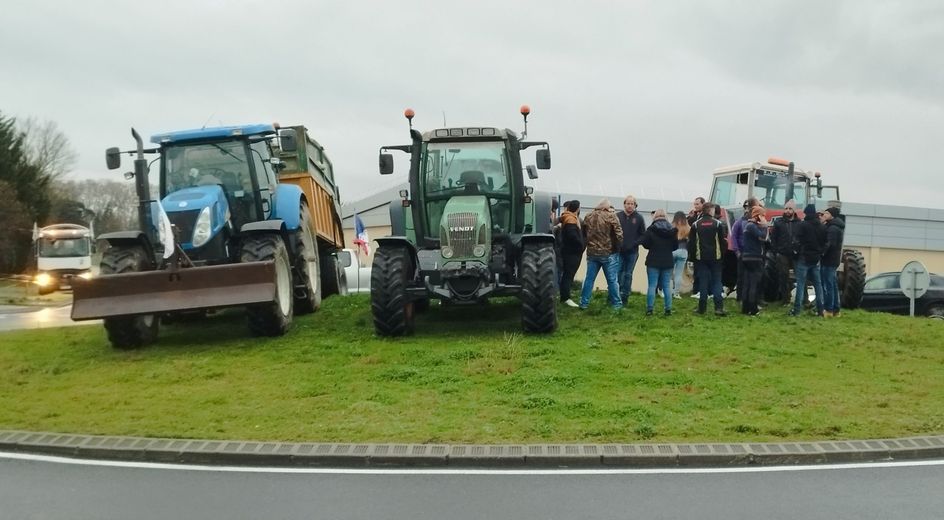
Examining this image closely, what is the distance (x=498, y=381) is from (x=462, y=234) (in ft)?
10.7

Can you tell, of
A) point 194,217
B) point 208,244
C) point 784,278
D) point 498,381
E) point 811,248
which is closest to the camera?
point 498,381

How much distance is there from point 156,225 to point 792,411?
9.36m

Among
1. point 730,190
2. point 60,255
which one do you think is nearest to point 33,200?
point 60,255

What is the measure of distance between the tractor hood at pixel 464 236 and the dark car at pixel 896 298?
11.9 meters

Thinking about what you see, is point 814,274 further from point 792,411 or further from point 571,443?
point 571,443

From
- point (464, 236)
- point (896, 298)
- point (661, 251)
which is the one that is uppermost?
point (464, 236)

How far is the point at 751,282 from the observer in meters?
16.3

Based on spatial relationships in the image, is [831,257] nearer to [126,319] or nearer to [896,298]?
[896,298]

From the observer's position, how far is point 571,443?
8773mm

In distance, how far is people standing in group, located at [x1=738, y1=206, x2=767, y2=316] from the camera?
16.1 m

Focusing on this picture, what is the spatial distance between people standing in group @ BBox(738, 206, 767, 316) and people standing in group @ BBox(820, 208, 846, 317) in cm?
104

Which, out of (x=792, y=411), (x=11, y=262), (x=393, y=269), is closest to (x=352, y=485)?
(x=792, y=411)

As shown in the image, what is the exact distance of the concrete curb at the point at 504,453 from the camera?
836 centimetres

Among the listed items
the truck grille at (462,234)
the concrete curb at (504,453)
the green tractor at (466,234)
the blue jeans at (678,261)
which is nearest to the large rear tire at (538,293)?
the green tractor at (466,234)
